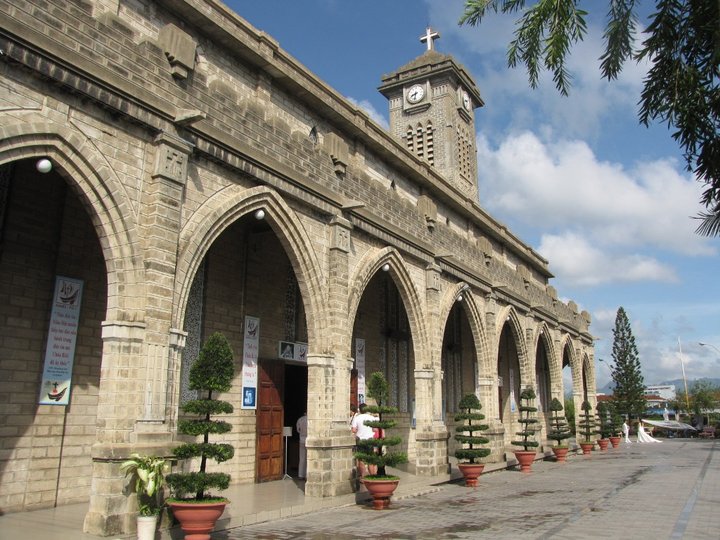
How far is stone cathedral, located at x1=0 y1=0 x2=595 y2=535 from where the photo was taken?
7258 mm

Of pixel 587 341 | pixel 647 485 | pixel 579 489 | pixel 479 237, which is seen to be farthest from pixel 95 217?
pixel 587 341

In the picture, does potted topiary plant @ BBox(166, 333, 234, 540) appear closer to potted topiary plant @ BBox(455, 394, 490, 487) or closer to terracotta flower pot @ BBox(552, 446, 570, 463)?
potted topiary plant @ BBox(455, 394, 490, 487)

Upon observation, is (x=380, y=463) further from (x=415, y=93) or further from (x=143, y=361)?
(x=415, y=93)

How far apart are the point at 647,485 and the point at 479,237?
31.5ft

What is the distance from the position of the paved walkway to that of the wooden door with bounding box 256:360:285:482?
43cm

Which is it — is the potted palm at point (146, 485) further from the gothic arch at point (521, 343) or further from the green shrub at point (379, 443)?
the gothic arch at point (521, 343)

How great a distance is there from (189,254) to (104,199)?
138 cm

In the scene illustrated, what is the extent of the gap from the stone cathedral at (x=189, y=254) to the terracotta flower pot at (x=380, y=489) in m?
0.88

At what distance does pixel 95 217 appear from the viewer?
24.5ft

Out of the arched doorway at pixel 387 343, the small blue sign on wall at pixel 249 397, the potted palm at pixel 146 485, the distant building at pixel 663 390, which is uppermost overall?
the distant building at pixel 663 390

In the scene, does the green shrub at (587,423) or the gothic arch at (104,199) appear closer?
the gothic arch at (104,199)

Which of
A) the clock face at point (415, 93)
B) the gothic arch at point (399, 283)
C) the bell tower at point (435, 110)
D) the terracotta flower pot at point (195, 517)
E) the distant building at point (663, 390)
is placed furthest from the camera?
the distant building at point (663, 390)

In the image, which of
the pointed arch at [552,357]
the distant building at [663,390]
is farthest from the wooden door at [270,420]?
the distant building at [663,390]

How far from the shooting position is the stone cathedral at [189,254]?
7.26 m
